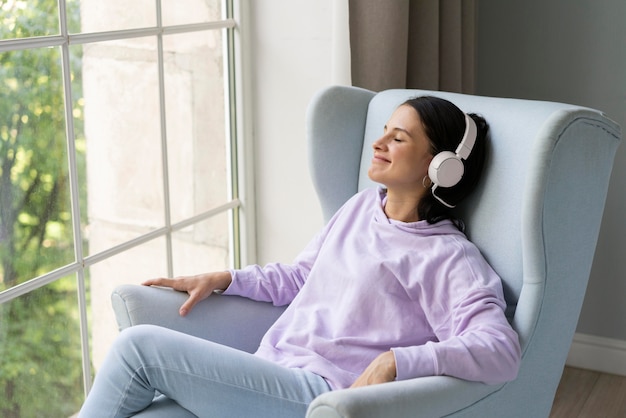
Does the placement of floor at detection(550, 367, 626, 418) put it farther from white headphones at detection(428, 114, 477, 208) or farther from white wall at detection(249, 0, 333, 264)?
white headphones at detection(428, 114, 477, 208)

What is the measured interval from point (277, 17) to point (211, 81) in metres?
0.26

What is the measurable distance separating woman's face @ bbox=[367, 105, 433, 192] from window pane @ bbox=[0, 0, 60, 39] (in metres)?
0.76

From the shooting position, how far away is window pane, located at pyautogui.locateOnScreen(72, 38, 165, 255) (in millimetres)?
2090

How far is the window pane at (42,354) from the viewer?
1959 mm

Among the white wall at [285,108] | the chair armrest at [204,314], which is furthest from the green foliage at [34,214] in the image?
the white wall at [285,108]

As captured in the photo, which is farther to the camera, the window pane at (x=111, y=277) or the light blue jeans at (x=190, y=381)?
the window pane at (x=111, y=277)

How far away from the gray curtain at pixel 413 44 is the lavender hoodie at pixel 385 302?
445 millimetres

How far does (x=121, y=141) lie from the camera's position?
219cm

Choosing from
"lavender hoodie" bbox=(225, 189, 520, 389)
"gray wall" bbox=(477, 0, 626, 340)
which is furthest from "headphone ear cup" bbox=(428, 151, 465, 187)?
"gray wall" bbox=(477, 0, 626, 340)

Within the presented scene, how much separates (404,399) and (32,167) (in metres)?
1.01

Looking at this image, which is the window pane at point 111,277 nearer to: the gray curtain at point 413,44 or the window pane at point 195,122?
the window pane at point 195,122

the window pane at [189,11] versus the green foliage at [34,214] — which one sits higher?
the window pane at [189,11]

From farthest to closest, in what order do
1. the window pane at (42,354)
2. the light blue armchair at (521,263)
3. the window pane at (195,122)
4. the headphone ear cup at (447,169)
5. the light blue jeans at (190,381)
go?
1. the window pane at (195,122)
2. the window pane at (42,354)
3. the headphone ear cup at (447,169)
4. the light blue jeans at (190,381)
5. the light blue armchair at (521,263)

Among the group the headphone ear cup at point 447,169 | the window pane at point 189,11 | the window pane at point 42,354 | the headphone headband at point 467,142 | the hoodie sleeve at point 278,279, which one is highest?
the window pane at point 189,11
